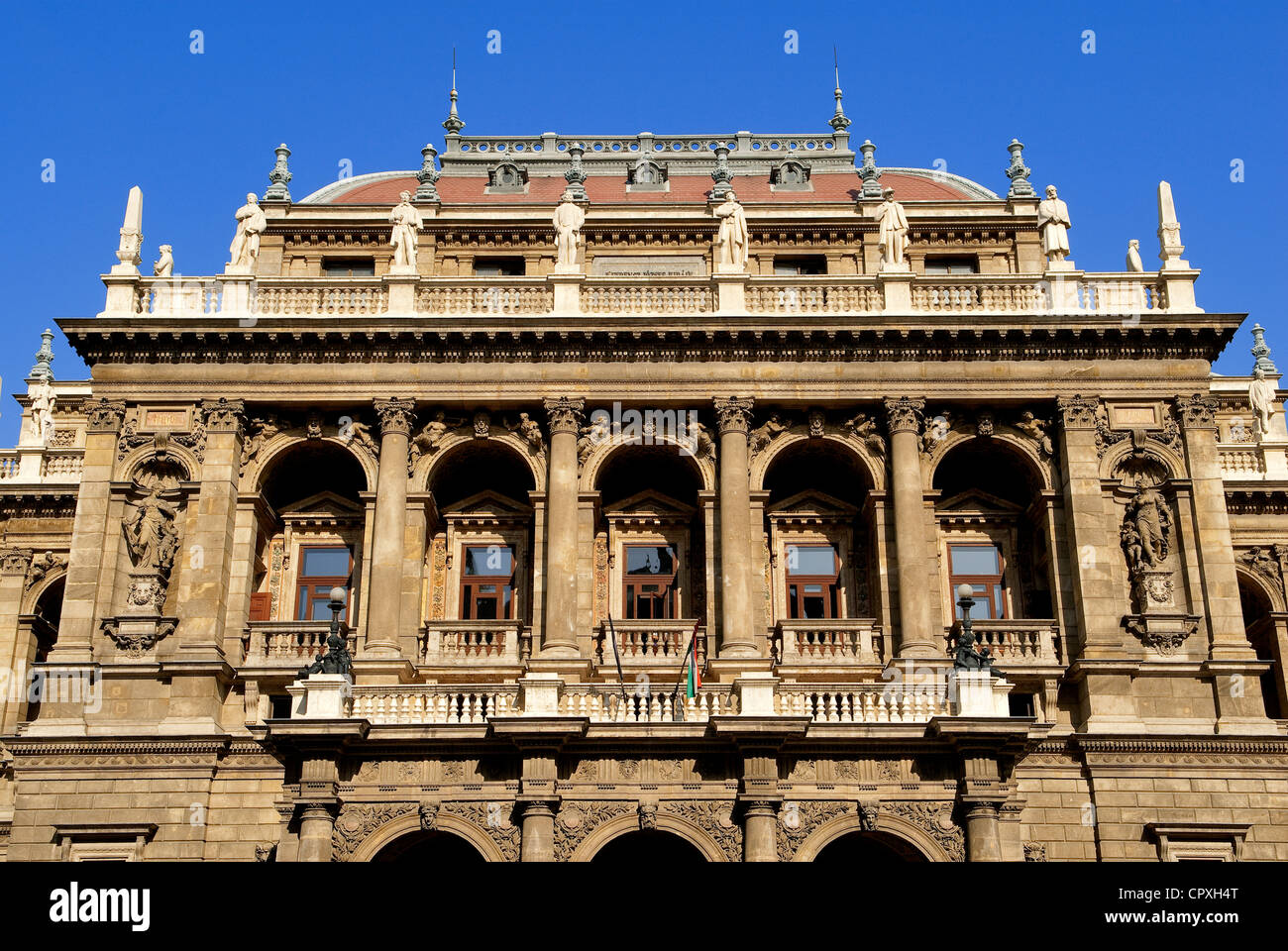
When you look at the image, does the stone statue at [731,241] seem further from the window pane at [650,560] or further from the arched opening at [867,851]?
the arched opening at [867,851]

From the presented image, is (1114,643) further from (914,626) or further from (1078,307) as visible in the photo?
(1078,307)

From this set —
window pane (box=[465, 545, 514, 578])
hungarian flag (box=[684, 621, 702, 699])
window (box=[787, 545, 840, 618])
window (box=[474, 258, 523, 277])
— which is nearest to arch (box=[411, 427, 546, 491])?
window pane (box=[465, 545, 514, 578])

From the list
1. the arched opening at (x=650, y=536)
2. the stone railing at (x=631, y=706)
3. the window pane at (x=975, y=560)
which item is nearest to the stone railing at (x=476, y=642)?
the arched opening at (x=650, y=536)

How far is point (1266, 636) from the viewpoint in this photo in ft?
154

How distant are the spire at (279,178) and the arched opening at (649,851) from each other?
23.6 metres

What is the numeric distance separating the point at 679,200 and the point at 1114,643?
68.0ft

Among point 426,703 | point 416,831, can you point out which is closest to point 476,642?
point 426,703

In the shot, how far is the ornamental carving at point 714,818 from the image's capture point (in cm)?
3341

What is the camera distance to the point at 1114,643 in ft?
122

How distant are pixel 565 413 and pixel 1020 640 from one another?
41.7ft

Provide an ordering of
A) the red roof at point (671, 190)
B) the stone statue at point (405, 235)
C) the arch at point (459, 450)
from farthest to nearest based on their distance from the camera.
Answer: the red roof at point (671, 190) < the stone statue at point (405, 235) < the arch at point (459, 450)

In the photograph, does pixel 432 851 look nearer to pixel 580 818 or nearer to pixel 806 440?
pixel 580 818

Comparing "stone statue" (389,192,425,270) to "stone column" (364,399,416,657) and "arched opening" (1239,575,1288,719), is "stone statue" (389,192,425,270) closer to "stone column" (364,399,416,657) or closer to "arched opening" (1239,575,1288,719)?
"stone column" (364,399,416,657)
